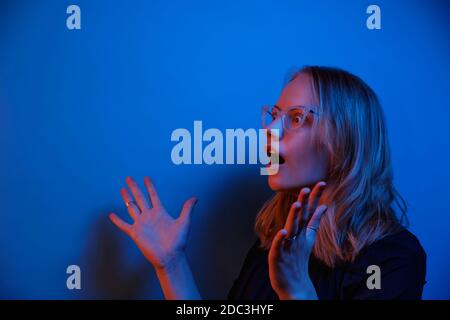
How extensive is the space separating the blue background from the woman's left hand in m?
0.42

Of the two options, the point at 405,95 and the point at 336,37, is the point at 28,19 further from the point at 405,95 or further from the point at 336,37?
the point at 405,95

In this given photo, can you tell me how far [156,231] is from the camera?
1032 millimetres

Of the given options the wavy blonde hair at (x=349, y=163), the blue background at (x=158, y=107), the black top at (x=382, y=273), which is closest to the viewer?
the black top at (x=382, y=273)

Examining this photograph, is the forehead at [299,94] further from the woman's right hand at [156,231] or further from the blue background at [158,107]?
the woman's right hand at [156,231]

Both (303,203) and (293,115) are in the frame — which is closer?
(303,203)

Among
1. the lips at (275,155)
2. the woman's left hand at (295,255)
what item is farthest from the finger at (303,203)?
the lips at (275,155)

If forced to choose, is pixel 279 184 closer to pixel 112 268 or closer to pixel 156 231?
pixel 156 231

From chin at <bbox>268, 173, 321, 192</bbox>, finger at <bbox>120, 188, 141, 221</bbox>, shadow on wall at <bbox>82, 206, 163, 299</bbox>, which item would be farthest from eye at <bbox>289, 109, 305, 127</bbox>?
shadow on wall at <bbox>82, 206, 163, 299</bbox>

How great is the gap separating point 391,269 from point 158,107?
68 centimetres

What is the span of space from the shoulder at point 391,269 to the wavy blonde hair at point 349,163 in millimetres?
44

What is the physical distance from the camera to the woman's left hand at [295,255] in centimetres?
79

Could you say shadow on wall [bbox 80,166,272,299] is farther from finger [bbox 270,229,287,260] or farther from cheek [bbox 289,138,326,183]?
finger [bbox 270,229,287,260]

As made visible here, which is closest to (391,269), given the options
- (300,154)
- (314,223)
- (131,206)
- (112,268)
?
(314,223)

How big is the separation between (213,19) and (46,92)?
0.47 meters
